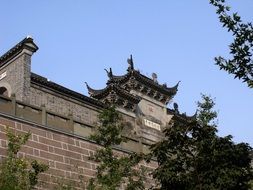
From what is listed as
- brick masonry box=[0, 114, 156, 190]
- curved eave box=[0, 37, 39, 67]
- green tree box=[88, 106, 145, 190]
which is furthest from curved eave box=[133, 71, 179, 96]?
green tree box=[88, 106, 145, 190]

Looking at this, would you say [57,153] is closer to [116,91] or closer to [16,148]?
[16,148]

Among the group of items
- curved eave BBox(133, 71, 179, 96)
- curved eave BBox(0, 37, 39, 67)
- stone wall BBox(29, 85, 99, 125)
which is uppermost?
curved eave BBox(133, 71, 179, 96)

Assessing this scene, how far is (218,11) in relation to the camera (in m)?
9.60

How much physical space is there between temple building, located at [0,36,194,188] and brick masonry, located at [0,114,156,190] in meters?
0.03

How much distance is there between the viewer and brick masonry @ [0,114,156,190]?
15.4m

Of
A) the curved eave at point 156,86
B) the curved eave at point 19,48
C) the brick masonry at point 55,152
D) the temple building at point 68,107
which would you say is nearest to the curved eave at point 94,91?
the temple building at point 68,107

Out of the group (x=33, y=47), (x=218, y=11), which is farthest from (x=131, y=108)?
(x=218, y=11)

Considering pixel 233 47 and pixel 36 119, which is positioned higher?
pixel 36 119

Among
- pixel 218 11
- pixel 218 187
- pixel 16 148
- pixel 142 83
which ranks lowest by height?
pixel 218 187

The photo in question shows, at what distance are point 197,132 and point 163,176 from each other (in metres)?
1.67

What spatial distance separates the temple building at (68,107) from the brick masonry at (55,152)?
Result: 3 centimetres

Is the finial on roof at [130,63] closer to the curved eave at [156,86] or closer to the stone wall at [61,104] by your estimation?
the curved eave at [156,86]

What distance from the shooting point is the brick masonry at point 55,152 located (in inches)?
607

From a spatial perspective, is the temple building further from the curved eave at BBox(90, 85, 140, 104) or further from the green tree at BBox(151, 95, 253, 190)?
the green tree at BBox(151, 95, 253, 190)
